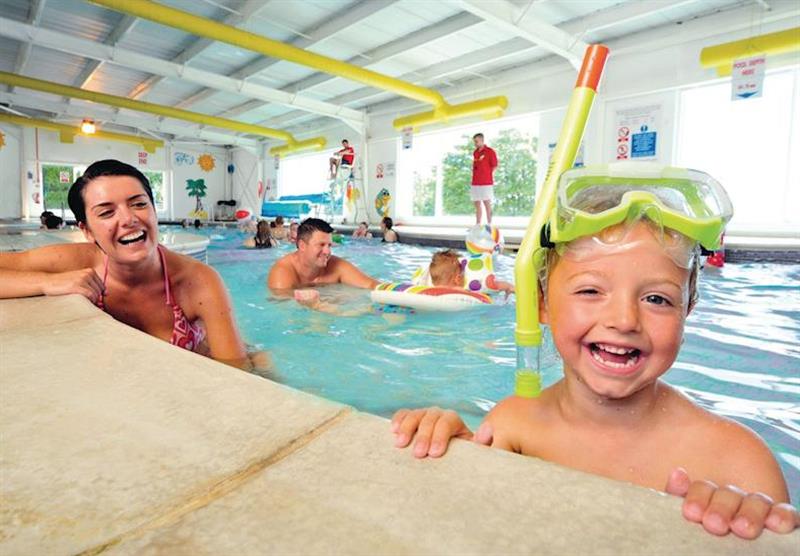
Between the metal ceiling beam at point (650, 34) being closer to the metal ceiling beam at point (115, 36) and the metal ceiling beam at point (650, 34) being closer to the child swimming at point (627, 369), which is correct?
the metal ceiling beam at point (115, 36)

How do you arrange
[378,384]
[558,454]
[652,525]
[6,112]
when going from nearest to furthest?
[652,525]
[558,454]
[378,384]
[6,112]

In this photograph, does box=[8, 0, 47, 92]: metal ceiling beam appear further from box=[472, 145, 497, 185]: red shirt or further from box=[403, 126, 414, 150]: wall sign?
box=[472, 145, 497, 185]: red shirt

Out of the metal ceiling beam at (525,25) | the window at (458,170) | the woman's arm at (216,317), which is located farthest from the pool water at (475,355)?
the window at (458,170)

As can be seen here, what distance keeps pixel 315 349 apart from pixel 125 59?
10.1 meters

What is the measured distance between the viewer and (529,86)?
39.7ft

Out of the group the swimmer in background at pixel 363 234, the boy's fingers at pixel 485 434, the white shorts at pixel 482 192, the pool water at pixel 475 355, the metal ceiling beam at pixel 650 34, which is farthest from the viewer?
the swimmer in background at pixel 363 234

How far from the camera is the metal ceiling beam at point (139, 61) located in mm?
9797

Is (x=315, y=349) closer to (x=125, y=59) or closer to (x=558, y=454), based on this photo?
(x=558, y=454)

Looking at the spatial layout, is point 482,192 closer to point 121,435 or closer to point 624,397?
point 624,397

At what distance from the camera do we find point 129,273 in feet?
8.57

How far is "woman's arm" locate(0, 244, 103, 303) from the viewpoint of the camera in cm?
245

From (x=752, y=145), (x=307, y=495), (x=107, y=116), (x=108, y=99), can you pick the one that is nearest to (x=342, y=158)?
(x=108, y=99)

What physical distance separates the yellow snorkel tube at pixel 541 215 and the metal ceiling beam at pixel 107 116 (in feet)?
60.3

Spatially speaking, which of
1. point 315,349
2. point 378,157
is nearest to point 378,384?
point 315,349
